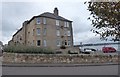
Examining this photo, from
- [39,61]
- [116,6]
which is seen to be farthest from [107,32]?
[39,61]

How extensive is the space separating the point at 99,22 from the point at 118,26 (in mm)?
528

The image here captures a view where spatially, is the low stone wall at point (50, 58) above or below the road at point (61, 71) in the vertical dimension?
above

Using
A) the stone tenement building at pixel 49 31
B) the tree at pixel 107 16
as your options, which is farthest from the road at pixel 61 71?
the stone tenement building at pixel 49 31

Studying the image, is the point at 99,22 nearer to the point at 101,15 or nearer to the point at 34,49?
the point at 101,15

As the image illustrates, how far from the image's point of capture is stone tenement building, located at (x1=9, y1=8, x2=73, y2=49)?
5559cm

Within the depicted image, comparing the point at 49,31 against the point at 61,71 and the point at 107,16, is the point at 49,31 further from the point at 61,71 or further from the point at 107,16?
the point at 107,16

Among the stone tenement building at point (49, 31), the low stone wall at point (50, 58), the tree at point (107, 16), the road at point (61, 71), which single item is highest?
the stone tenement building at point (49, 31)

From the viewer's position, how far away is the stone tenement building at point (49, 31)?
182ft

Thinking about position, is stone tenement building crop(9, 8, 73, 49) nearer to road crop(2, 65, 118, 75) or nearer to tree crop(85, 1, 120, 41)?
road crop(2, 65, 118, 75)

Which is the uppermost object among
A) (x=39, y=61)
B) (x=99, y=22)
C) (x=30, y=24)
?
(x=30, y=24)

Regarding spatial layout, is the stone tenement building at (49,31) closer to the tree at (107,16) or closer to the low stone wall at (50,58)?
the low stone wall at (50,58)

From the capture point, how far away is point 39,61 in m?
28.2

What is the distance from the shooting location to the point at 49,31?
189 feet

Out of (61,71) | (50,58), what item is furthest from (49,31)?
(61,71)
